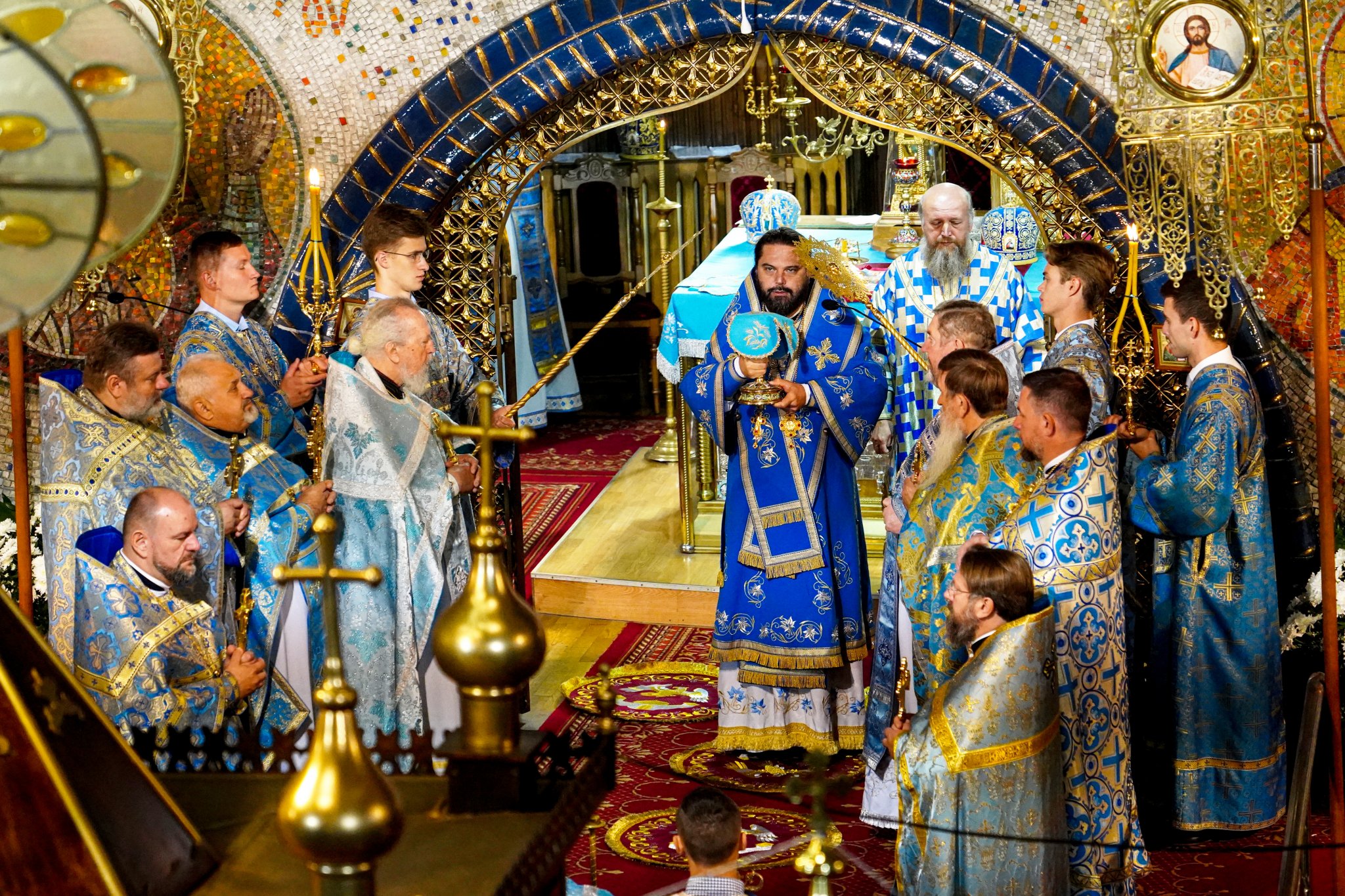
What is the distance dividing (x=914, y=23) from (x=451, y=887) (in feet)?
13.5

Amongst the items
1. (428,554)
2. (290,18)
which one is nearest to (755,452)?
(428,554)

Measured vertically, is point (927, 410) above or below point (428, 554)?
above

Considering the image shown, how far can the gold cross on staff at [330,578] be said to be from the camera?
6.30 ft

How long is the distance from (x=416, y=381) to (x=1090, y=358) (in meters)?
2.27

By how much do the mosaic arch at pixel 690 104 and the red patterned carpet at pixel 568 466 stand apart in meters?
2.53

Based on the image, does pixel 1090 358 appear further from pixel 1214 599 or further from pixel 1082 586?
pixel 1082 586

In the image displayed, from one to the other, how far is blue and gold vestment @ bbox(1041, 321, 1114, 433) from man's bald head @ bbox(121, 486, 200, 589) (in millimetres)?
2773

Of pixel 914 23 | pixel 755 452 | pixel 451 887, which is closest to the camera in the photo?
pixel 451 887

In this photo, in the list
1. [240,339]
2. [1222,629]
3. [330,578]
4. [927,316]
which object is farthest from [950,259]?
[330,578]

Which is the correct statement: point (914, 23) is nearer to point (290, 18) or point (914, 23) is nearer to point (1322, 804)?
point (290, 18)

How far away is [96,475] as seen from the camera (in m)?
5.10

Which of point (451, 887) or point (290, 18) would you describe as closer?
point (451, 887)

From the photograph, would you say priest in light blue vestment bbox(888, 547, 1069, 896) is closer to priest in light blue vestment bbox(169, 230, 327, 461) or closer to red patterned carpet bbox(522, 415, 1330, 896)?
red patterned carpet bbox(522, 415, 1330, 896)

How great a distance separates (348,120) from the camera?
6.27m
